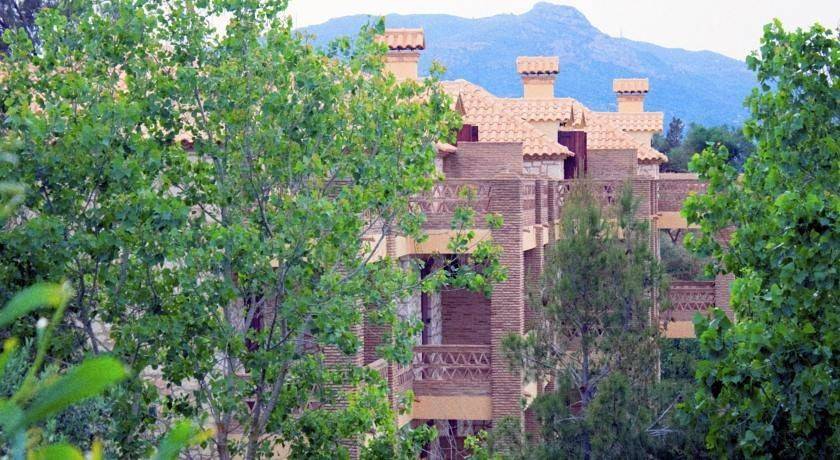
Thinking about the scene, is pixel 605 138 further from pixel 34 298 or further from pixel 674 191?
pixel 34 298

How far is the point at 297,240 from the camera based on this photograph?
11461mm

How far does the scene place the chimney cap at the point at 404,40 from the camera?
27.1 meters

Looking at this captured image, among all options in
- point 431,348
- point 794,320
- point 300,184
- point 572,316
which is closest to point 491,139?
point 431,348

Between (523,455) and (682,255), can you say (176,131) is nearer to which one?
(523,455)

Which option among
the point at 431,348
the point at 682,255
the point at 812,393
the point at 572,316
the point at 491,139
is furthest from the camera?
the point at 682,255

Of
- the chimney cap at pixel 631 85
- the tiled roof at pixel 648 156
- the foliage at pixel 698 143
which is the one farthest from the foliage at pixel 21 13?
the foliage at pixel 698 143

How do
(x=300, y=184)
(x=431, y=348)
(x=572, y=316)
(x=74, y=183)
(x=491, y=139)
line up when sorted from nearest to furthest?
1. (x=74, y=183)
2. (x=300, y=184)
3. (x=572, y=316)
4. (x=431, y=348)
5. (x=491, y=139)

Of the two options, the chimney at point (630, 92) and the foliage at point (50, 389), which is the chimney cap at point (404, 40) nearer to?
the foliage at point (50, 389)

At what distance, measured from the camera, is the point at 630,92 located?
5481cm

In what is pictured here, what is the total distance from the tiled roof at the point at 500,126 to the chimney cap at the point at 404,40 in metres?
2.47

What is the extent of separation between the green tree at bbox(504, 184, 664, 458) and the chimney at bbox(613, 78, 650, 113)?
38.1 m

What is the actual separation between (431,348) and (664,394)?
7189mm

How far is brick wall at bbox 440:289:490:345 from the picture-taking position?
26359 millimetres

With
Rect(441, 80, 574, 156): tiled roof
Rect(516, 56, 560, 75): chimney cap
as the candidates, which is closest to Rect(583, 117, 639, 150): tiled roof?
Rect(516, 56, 560, 75): chimney cap
